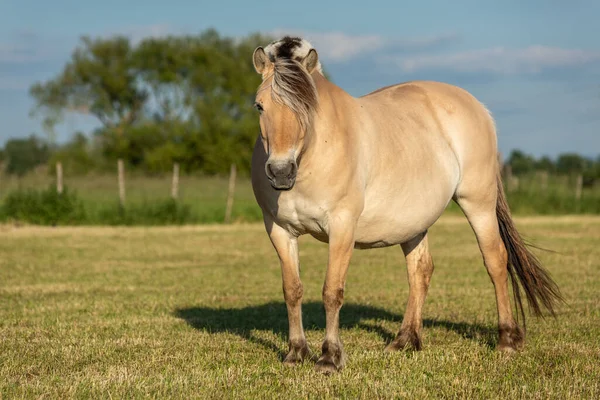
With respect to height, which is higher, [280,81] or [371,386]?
[280,81]

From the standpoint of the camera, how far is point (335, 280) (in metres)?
5.70

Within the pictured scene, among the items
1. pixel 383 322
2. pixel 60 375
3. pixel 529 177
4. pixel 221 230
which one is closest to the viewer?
pixel 60 375

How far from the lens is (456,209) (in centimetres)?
2892

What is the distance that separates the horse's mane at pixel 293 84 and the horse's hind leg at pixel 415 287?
234 centimetres

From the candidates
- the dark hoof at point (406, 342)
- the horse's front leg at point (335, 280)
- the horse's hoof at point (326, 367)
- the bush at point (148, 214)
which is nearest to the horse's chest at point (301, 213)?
the horse's front leg at point (335, 280)

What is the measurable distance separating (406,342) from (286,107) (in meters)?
2.66

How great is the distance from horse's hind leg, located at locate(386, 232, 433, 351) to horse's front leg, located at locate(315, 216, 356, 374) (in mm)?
1233

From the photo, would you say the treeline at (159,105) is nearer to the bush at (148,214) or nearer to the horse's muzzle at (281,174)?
the bush at (148,214)

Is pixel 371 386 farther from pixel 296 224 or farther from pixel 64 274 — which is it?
pixel 64 274

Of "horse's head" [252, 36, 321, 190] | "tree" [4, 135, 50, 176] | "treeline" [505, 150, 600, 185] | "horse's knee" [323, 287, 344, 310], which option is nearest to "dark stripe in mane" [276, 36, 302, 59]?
"horse's head" [252, 36, 321, 190]

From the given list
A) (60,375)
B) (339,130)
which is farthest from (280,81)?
(60,375)

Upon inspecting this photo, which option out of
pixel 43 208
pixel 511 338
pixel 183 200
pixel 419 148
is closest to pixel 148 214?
pixel 183 200

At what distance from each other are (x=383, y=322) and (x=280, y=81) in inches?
151

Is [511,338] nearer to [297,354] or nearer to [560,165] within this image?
[297,354]
